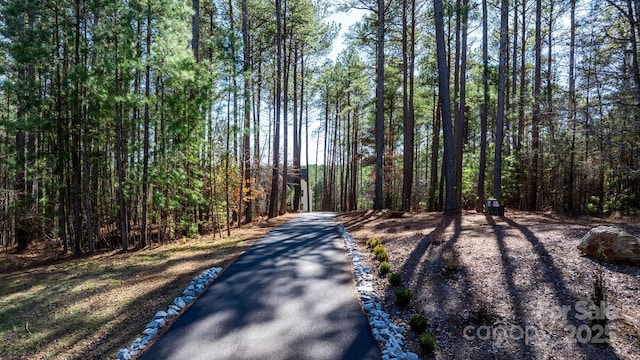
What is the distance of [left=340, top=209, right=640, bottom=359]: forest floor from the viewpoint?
132 inches

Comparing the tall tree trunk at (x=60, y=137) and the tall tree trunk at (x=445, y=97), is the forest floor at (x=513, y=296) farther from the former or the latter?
the tall tree trunk at (x=60, y=137)

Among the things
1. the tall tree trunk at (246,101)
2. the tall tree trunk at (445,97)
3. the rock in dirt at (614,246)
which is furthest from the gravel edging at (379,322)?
the tall tree trunk at (246,101)

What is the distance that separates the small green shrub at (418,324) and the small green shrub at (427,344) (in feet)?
0.95

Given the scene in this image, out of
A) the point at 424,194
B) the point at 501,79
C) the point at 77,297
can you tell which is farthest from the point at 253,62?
the point at 424,194

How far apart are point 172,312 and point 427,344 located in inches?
136

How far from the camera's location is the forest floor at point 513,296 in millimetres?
3346

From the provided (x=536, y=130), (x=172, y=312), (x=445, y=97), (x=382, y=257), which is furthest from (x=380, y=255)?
(x=536, y=130)

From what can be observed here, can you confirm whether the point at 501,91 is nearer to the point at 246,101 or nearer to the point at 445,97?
the point at 445,97

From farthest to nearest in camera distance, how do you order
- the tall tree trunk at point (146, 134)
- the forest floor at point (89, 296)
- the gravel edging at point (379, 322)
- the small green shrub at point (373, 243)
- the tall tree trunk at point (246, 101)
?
the tall tree trunk at point (246, 101)
the tall tree trunk at point (146, 134)
the small green shrub at point (373, 243)
the forest floor at point (89, 296)
the gravel edging at point (379, 322)

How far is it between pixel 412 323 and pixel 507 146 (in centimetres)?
1767

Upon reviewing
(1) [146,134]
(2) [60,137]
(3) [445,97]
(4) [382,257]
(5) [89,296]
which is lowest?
(5) [89,296]

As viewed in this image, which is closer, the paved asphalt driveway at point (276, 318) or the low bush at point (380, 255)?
the paved asphalt driveway at point (276, 318)

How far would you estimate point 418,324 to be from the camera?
3748mm

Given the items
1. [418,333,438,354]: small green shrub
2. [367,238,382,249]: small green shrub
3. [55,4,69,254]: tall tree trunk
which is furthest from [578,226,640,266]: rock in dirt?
[55,4,69,254]: tall tree trunk
